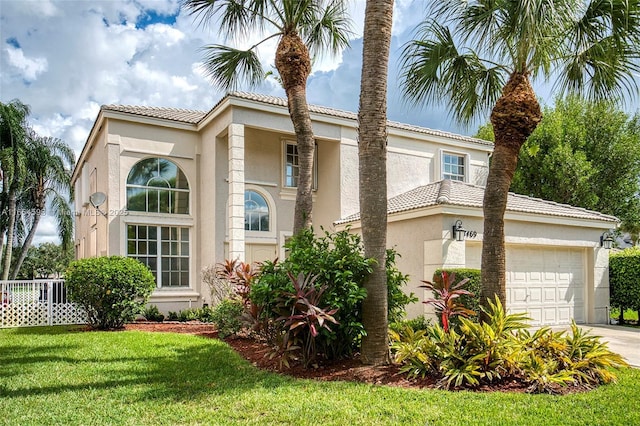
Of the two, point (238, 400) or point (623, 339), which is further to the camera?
point (623, 339)

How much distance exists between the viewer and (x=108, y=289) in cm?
1215

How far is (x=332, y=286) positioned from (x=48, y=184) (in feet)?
79.5

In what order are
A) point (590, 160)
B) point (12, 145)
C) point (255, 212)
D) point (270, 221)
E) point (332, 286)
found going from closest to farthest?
point (332, 286) → point (255, 212) → point (270, 221) → point (12, 145) → point (590, 160)

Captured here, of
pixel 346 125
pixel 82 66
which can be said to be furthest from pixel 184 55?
pixel 346 125

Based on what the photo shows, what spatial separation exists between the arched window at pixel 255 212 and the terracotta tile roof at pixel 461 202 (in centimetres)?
Result: 305

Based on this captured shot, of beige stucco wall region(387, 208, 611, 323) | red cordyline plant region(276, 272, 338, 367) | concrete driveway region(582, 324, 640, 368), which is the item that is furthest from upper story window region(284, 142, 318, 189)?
concrete driveway region(582, 324, 640, 368)

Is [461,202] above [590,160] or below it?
below

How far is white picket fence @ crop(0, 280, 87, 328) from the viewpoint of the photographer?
44.8 feet

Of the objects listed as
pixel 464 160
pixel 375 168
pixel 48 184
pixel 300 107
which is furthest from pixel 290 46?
pixel 48 184

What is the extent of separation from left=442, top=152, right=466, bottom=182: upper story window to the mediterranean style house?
70cm

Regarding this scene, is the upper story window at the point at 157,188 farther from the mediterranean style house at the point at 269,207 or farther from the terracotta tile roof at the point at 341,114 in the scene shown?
the terracotta tile roof at the point at 341,114

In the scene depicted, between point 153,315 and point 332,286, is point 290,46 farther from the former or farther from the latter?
point 153,315

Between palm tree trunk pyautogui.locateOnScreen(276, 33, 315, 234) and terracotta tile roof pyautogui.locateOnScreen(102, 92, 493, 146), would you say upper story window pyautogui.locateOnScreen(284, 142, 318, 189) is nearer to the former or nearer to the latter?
terracotta tile roof pyautogui.locateOnScreen(102, 92, 493, 146)

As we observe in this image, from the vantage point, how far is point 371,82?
7.57 m
